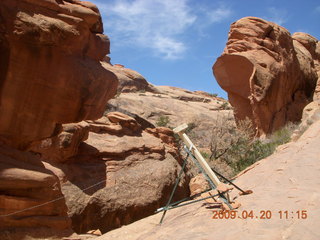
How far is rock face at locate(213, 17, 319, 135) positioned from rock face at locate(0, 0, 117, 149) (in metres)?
13.1


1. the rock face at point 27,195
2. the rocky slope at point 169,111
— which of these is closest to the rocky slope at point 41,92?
the rock face at point 27,195

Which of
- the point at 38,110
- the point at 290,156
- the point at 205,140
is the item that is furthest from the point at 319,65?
the point at 38,110

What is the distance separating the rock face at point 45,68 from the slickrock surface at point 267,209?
3250mm

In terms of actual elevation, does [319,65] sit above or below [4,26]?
above

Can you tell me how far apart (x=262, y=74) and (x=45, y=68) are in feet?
47.9

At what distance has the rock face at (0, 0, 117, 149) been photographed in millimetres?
7652

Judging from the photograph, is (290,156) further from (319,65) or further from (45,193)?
(319,65)

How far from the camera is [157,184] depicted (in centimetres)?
1444

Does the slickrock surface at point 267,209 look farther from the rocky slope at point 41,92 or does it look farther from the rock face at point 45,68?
the rock face at point 45,68

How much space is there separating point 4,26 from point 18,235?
4.21m

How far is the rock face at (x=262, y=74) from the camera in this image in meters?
20.3

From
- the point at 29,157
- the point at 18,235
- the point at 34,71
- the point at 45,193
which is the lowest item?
the point at 18,235
